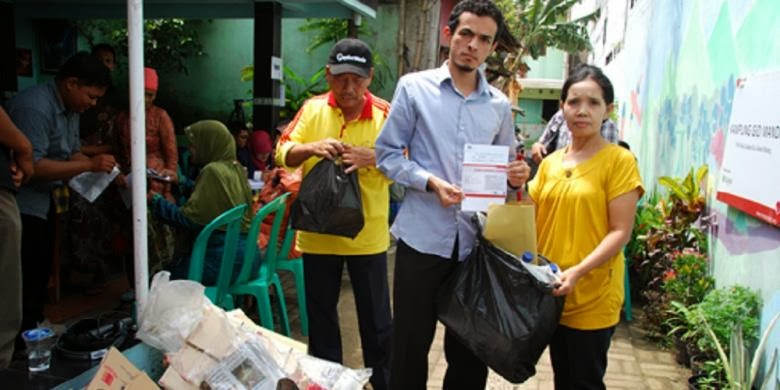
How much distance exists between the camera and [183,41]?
9555 millimetres

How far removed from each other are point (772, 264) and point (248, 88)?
8.73 metres

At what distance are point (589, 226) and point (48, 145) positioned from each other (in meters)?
2.71

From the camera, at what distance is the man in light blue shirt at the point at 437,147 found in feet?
7.19

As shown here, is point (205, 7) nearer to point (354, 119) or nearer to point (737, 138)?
point (354, 119)

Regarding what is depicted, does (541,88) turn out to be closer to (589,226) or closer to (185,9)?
(185,9)

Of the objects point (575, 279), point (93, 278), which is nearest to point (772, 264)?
point (575, 279)

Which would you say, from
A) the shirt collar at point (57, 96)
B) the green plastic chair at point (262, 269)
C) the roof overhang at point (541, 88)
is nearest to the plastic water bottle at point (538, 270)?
the green plastic chair at point (262, 269)

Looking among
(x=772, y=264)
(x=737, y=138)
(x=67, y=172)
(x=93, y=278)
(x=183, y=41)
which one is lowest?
(x=93, y=278)

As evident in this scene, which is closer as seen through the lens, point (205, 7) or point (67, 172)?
point (67, 172)

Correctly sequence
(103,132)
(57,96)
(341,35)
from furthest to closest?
(341,35) < (103,132) < (57,96)

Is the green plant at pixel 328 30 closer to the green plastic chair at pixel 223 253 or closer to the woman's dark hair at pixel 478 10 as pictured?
the green plastic chair at pixel 223 253

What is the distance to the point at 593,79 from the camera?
7.29ft

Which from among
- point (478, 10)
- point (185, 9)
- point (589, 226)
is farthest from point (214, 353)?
point (185, 9)

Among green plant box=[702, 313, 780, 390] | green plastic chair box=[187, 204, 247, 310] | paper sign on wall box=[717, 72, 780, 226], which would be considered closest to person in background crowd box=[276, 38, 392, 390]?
green plastic chair box=[187, 204, 247, 310]
